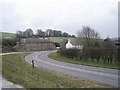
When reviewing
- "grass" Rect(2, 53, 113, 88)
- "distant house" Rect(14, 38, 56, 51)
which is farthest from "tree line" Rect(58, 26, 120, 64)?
"distant house" Rect(14, 38, 56, 51)

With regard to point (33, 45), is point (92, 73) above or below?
below

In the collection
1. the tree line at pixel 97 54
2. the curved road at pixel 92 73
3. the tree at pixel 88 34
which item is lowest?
the curved road at pixel 92 73

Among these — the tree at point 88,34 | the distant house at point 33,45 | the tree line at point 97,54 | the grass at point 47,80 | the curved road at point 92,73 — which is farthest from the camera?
the distant house at point 33,45

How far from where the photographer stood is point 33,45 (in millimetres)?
84062

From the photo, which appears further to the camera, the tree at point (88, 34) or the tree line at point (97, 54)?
the tree at point (88, 34)

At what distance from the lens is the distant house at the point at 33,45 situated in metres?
79.7

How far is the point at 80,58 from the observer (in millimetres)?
32188

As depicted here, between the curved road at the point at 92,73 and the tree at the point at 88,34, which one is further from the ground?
the tree at the point at 88,34

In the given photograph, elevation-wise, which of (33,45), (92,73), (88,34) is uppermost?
(88,34)

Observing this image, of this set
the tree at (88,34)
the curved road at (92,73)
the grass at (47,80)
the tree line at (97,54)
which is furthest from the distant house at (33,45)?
the grass at (47,80)

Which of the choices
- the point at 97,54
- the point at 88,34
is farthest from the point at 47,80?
the point at 88,34

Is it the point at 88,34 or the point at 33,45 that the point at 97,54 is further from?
the point at 33,45

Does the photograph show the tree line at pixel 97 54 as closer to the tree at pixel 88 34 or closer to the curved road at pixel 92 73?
the curved road at pixel 92 73

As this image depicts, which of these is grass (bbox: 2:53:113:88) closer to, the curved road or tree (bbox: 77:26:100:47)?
the curved road
